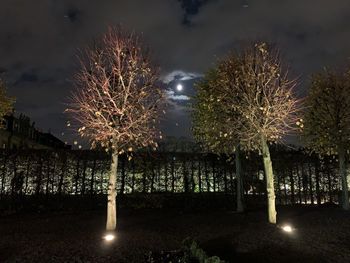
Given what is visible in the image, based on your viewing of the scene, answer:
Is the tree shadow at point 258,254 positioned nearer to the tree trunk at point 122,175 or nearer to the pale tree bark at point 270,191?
the pale tree bark at point 270,191

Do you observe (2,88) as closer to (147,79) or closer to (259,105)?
(147,79)

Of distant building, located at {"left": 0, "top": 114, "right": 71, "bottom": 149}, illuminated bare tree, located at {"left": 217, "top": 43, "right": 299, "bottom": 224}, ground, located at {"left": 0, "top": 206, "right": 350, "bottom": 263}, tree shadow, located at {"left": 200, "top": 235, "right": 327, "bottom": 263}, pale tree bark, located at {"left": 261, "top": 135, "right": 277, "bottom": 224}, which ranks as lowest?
tree shadow, located at {"left": 200, "top": 235, "right": 327, "bottom": 263}

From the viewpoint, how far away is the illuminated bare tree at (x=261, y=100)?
45.3 feet

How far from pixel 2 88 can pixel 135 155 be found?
8.71 metres

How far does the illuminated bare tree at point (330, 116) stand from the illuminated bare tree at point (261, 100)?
170 inches

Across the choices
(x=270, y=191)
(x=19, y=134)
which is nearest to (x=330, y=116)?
(x=270, y=191)

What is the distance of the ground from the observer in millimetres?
9297

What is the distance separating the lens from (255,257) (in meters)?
9.45

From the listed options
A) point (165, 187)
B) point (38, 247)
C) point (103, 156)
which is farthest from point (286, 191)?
→ point (38, 247)

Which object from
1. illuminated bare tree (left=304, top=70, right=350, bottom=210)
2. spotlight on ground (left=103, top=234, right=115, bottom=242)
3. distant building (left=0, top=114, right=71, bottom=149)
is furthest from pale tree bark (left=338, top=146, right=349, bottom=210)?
distant building (left=0, top=114, right=71, bottom=149)

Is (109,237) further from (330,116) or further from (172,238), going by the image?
(330,116)

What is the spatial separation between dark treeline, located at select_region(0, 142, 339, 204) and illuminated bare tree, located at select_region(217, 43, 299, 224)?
4.09 metres

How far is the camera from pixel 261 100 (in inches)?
576

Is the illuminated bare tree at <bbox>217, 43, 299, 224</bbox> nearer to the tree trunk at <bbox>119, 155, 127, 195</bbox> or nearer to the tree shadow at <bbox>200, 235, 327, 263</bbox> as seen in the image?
the tree shadow at <bbox>200, 235, 327, 263</bbox>
